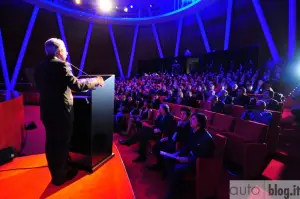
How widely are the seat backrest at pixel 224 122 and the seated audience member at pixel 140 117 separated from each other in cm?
144

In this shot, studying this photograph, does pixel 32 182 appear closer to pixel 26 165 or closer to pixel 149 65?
pixel 26 165

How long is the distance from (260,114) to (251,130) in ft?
2.22

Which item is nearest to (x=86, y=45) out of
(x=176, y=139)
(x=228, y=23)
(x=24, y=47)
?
(x=24, y=47)

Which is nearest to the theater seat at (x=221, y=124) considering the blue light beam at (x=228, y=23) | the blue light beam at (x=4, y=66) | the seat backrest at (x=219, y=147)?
the seat backrest at (x=219, y=147)

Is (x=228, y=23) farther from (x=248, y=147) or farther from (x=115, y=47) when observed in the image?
(x=248, y=147)

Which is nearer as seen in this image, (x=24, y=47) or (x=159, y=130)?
(x=159, y=130)

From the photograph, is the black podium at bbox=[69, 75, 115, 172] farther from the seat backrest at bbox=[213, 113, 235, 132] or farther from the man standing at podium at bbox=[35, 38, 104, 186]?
the seat backrest at bbox=[213, 113, 235, 132]

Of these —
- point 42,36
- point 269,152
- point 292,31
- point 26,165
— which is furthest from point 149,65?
point 26,165

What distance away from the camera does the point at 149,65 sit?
47.2 ft

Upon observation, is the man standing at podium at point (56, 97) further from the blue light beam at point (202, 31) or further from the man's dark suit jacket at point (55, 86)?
the blue light beam at point (202, 31)

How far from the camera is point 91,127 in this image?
1.75m

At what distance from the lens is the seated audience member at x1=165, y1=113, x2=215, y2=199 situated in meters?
2.37

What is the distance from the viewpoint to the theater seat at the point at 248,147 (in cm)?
273

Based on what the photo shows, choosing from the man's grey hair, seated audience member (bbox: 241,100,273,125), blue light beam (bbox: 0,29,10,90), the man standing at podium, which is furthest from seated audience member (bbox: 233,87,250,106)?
blue light beam (bbox: 0,29,10,90)
